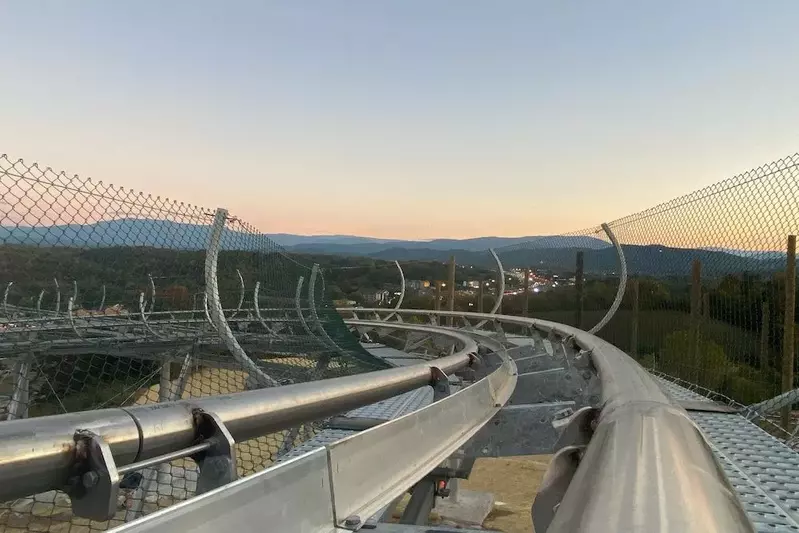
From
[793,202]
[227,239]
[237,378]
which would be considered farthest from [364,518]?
[237,378]

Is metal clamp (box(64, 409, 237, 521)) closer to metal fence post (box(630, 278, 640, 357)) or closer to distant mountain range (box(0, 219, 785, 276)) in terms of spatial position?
distant mountain range (box(0, 219, 785, 276))

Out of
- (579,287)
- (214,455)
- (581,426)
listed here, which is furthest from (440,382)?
(579,287)

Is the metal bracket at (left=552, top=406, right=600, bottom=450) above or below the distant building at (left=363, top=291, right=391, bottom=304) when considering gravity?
above

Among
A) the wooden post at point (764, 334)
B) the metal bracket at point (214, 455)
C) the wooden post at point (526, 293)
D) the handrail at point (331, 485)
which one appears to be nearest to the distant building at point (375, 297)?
the wooden post at point (526, 293)

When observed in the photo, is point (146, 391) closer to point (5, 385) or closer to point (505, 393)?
point (5, 385)

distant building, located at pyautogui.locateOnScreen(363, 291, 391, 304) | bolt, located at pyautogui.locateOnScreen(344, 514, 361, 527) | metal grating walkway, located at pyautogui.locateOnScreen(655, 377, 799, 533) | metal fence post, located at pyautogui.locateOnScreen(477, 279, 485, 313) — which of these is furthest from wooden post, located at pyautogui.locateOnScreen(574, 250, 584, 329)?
Answer: bolt, located at pyautogui.locateOnScreen(344, 514, 361, 527)

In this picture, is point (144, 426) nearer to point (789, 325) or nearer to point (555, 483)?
point (555, 483)
